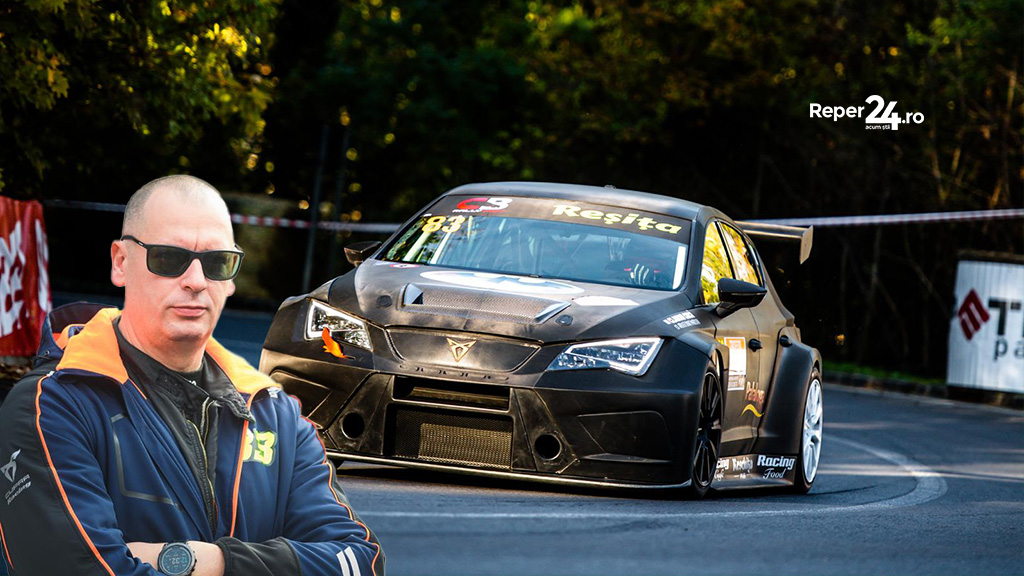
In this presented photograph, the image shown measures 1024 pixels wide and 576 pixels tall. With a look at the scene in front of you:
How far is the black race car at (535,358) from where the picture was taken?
7551mm

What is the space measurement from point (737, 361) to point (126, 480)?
18.7 feet

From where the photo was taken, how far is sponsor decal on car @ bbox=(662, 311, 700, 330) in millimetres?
7953

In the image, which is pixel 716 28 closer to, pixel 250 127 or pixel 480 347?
pixel 250 127

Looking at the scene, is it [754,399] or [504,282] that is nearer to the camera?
[504,282]

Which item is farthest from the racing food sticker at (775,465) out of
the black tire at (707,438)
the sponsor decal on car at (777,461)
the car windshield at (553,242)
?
the car windshield at (553,242)

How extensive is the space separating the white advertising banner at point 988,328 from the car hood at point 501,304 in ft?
39.7

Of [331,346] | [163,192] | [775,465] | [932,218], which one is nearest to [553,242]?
[331,346]

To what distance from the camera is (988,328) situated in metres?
19.8

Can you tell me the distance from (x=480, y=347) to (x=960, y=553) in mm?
2256

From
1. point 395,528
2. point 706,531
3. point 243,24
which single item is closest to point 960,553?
point 706,531

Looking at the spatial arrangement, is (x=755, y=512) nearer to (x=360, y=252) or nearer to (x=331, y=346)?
(x=331, y=346)

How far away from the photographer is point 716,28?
29609 millimetres

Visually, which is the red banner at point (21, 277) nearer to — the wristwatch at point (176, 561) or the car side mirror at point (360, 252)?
the car side mirror at point (360, 252)

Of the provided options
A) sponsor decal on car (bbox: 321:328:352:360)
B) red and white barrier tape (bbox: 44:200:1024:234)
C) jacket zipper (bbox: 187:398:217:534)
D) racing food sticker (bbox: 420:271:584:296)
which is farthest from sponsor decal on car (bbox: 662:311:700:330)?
red and white barrier tape (bbox: 44:200:1024:234)
